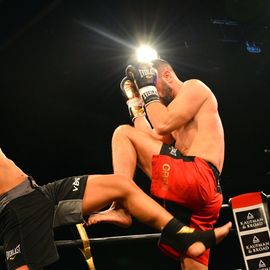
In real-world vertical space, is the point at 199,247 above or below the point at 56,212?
below

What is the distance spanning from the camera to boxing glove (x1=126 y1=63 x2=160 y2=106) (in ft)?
6.57

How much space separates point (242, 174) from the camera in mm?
6254

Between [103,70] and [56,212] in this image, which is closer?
[56,212]

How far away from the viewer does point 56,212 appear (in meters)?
1.65

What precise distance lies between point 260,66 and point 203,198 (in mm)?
3545

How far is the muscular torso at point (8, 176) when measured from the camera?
5.49 feet

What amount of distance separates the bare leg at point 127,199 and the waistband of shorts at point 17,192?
220 mm

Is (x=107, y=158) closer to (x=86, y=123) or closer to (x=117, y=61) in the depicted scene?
(x=86, y=123)

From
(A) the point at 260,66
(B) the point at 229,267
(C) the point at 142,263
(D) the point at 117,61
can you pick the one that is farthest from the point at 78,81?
(B) the point at 229,267

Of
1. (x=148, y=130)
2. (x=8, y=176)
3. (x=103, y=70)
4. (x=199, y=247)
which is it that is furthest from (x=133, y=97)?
(x=103, y=70)

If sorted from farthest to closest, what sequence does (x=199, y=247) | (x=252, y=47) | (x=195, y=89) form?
(x=252, y=47), (x=195, y=89), (x=199, y=247)

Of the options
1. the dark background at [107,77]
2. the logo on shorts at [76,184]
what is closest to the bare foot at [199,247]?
the logo on shorts at [76,184]

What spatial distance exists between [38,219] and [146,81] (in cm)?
81

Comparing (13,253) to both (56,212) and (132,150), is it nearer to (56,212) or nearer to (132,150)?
(56,212)
